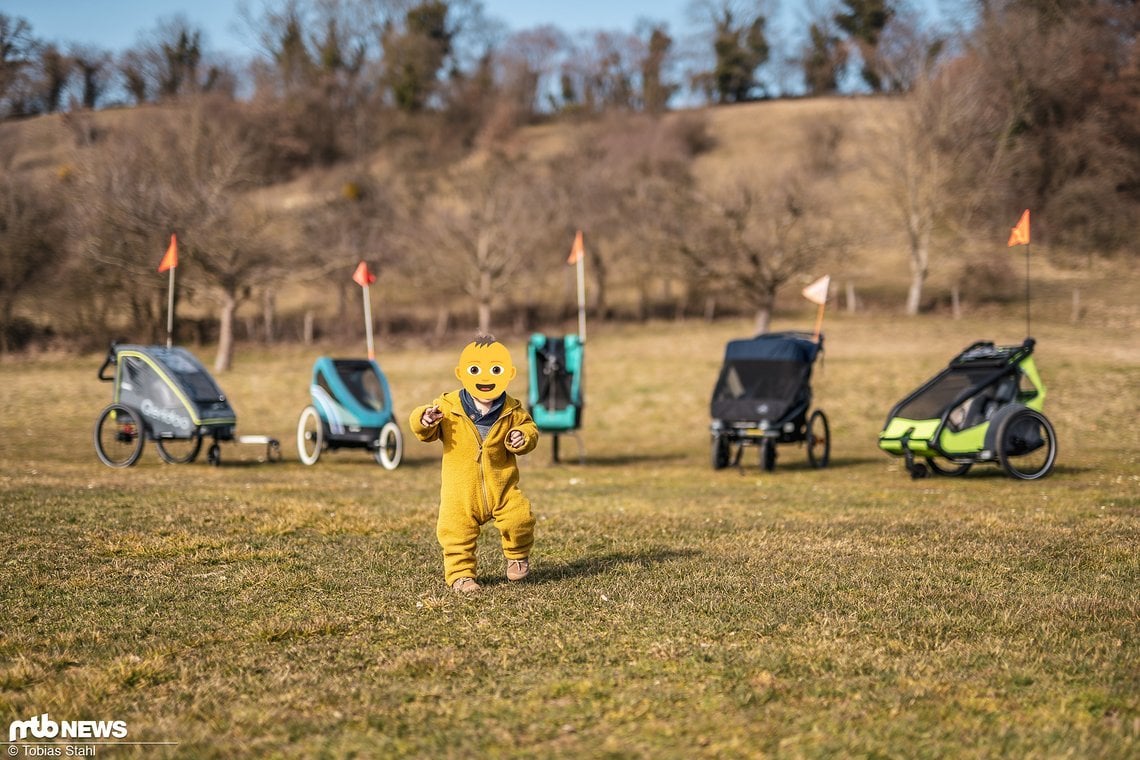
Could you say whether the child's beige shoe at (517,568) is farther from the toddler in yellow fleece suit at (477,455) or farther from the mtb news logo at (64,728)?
the mtb news logo at (64,728)

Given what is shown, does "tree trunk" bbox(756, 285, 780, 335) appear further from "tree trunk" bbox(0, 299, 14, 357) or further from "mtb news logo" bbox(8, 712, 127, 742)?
"mtb news logo" bbox(8, 712, 127, 742)

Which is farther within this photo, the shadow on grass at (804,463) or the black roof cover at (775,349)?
the shadow on grass at (804,463)

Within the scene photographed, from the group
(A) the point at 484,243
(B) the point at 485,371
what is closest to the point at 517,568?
(B) the point at 485,371

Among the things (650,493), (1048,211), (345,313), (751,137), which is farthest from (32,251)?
(751,137)

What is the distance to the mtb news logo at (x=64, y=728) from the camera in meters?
4.66

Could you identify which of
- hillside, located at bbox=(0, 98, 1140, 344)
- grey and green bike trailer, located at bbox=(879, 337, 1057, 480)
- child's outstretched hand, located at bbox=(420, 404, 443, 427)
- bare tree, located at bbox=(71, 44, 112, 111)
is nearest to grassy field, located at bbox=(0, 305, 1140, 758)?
grey and green bike trailer, located at bbox=(879, 337, 1057, 480)

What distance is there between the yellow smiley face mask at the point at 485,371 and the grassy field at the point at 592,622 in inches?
53.4

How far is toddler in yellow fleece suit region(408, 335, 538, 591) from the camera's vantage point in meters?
7.32

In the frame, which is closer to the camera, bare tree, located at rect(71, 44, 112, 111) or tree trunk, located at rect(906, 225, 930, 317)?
tree trunk, located at rect(906, 225, 930, 317)

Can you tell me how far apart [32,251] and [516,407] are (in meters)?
42.5

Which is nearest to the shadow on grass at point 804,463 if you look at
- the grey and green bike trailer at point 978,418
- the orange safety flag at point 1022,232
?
the grey and green bike trailer at point 978,418

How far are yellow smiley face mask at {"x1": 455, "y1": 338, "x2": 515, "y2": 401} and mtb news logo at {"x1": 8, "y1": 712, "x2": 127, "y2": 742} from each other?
320cm

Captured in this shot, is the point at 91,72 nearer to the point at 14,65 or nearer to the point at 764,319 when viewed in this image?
the point at 14,65

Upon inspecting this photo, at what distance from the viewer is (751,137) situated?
8369 cm
